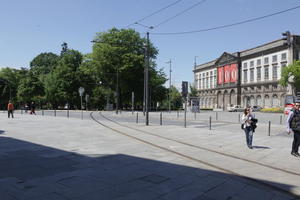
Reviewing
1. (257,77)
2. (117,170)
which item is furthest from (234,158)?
(257,77)

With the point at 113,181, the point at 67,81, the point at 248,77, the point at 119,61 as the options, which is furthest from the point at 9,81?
the point at 113,181

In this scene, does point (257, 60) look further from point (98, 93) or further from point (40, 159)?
point (40, 159)

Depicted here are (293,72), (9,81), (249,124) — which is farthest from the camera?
(9,81)

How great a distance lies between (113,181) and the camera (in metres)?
A: 5.71

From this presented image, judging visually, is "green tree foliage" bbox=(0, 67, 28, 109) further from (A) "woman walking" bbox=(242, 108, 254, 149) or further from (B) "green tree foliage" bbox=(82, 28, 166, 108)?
(A) "woman walking" bbox=(242, 108, 254, 149)

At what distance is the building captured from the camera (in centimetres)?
6975

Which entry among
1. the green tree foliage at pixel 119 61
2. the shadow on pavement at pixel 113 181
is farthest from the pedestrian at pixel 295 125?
the green tree foliage at pixel 119 61

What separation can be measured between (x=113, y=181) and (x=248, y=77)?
271 feet

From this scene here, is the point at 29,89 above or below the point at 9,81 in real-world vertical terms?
below

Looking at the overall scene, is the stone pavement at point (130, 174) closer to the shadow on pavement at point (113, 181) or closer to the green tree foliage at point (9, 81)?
the shadow on pavement at point (113, 181)

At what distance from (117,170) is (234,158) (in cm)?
388

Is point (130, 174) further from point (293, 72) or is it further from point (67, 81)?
point (67, 81)

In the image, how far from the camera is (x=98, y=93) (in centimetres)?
6334

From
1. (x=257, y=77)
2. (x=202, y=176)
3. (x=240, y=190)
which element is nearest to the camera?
(x=240, y=190)
